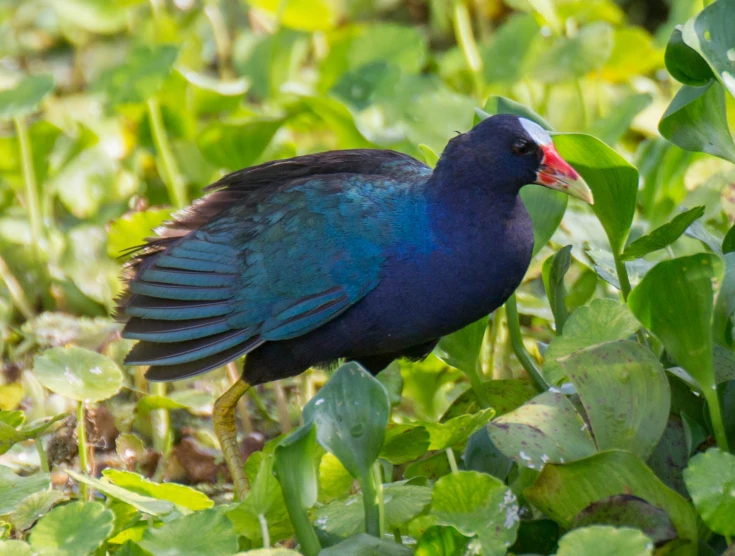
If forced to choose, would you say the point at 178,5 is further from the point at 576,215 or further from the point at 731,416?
the point at 731,416

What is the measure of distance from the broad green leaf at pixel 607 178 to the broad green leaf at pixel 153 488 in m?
0.85

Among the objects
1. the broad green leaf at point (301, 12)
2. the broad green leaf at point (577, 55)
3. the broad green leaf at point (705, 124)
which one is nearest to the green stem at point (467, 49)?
the broad green leaf at point (577, 55)

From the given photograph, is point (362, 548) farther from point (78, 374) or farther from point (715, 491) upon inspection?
point (78, 374)

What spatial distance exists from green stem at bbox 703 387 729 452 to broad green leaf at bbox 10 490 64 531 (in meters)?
1.07

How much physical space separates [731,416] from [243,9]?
10.6ft

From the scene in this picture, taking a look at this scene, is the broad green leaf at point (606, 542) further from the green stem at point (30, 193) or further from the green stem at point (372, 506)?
the green stem at point (30, 193)

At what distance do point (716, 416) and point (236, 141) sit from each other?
1696 millimetres

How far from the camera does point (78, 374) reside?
76.7 inches

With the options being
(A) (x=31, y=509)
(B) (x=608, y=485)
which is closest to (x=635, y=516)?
(B) (x=608, y=485)

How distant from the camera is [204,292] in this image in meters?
2.20

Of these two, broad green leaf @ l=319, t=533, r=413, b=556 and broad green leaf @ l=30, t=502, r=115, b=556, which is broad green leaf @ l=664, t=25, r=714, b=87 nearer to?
broad green leaf @ l=319, t=533, r=413, b=556

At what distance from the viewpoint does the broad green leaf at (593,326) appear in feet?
6.29

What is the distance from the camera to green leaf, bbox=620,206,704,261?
1754 millimetres

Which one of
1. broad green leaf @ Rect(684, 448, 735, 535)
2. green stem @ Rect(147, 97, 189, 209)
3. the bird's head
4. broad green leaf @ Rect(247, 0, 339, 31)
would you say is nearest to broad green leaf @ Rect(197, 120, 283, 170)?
green stem @ Rect(147, 97, 189, 209)
